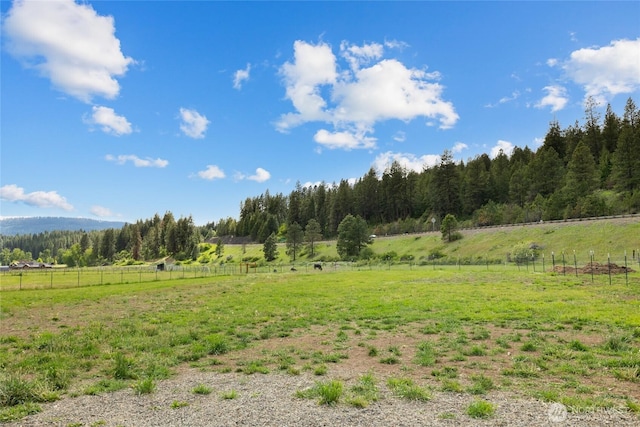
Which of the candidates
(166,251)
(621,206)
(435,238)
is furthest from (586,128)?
(166,251)

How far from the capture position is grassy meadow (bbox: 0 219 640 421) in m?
7.41

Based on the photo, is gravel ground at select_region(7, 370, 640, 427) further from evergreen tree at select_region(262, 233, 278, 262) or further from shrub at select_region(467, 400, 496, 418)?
evergreen tree at select_region(262, 233, 278, 262)

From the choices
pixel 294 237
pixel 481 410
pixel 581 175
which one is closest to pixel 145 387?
pixel 481 410

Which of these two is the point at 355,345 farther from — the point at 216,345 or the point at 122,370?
the point at 122,370

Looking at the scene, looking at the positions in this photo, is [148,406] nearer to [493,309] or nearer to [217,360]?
[217,360]

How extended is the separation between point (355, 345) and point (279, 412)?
5.29 metres

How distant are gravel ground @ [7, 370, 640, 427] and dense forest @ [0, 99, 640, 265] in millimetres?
69284

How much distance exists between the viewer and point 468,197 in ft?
323

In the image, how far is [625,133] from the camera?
72.8 meters

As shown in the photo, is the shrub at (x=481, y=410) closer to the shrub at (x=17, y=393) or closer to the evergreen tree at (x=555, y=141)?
the shrub at (x=17, y=393)

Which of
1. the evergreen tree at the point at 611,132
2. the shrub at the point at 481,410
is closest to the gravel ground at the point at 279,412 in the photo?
the shrub at the point at 481,410

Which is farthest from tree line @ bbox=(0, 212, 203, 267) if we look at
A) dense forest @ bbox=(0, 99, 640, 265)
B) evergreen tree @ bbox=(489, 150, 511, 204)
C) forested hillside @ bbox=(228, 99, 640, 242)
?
evergreen tree @ bbox=(489, 150, 511, 204)

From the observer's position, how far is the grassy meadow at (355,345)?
7414 mm

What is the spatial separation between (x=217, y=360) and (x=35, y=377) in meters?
4.07
